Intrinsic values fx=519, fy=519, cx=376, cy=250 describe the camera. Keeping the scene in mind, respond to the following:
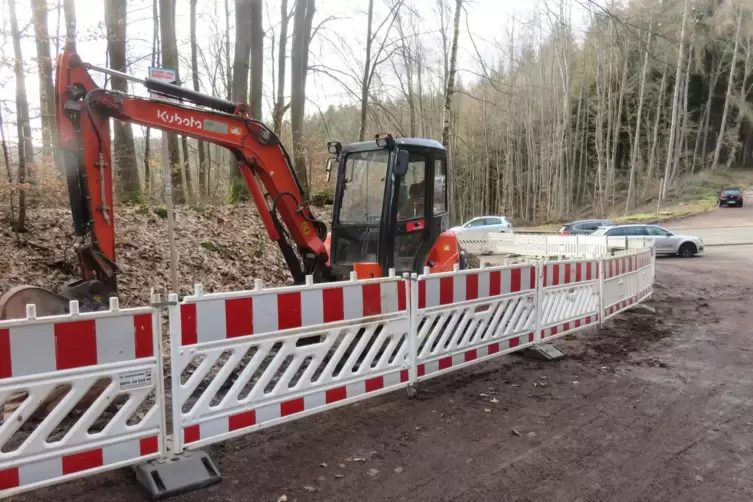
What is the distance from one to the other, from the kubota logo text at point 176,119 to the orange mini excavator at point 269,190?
0.01 m

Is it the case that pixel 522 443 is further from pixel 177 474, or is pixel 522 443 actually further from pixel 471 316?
pixel 177 474

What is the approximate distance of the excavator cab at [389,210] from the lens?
6727mm

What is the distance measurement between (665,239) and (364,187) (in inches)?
715

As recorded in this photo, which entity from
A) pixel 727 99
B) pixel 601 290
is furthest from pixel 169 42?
pixel 727 99

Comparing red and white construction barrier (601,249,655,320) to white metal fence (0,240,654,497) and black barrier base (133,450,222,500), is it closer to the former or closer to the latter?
white metal fence (0,240,654,497)

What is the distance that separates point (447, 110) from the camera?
17.8 m

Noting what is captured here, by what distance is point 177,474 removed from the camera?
3.39 meters

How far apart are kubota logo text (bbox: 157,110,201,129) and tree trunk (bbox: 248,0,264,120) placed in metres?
8.64

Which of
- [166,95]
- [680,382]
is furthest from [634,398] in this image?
[166,95]

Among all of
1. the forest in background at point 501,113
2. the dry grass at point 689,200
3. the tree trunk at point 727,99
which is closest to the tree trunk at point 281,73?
the forest in background at point 501,113

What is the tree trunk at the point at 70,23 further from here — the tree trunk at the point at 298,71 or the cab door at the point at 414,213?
the cab door at the point at 414,213

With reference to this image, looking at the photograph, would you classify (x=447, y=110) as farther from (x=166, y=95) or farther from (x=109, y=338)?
(x=109, y=338)

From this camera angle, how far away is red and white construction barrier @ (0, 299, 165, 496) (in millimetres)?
2936

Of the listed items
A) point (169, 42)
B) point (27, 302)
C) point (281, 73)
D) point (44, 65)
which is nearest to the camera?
point (27, 302)
